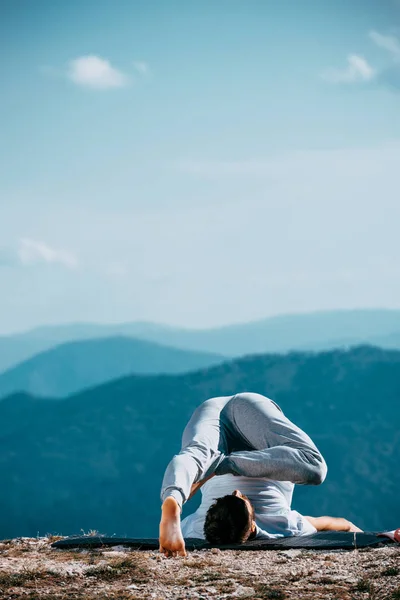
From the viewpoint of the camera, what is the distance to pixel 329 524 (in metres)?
5.14

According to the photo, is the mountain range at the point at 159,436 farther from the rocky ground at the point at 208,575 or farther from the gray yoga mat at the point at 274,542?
the rocky ground at the point at 208,575

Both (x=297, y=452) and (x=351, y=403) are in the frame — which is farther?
(x=351, y=403)

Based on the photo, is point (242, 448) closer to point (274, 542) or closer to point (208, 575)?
point (274, 542)

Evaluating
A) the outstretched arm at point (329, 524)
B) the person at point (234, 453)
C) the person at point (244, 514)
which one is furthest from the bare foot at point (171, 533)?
the outstretched arm at point (329, 524)

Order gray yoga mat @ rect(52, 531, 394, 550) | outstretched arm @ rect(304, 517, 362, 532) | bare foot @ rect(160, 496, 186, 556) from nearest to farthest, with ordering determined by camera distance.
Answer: bare foot @ rect(160, 496, 186, 556), gray yoga mat @ rect(52, 531, 394, 550), outstretched arm @ rect(304, 517, 362, 532)

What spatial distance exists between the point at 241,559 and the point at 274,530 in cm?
77

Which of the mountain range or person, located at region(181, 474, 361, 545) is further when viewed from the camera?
the mountain range

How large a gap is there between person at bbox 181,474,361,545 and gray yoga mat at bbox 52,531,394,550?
82 millimetres

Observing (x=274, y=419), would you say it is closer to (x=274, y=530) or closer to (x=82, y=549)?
(x=274, y=530)

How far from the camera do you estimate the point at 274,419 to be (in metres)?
4.91

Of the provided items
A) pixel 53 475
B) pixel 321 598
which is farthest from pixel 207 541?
pixel 53 475

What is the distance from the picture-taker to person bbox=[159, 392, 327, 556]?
410 centimetres

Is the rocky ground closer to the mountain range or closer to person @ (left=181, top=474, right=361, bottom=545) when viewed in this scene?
person @ (left=181, top=474, right=361, bottom=545)

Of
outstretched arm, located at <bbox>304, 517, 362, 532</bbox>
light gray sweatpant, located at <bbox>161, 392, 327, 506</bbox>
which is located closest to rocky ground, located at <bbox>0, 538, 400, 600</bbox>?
light gray sweatpant, located at <bbox>161, 392, 327, 506</bbox>
